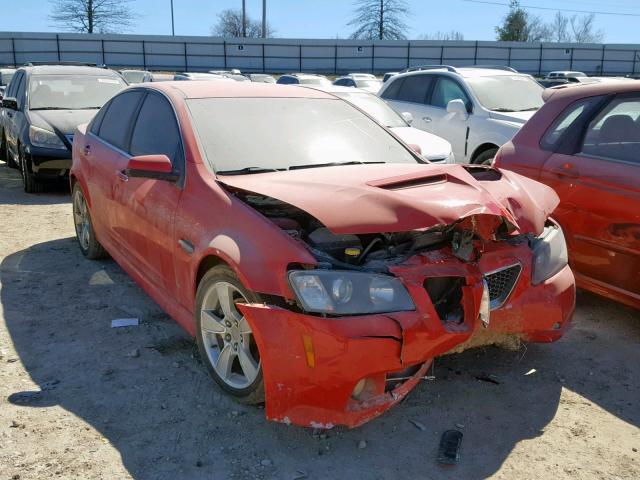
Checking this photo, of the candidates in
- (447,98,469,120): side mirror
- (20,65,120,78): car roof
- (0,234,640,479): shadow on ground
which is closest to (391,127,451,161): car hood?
(447,98,469,120): side mirror

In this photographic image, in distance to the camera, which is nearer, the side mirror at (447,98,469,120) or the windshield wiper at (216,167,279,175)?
the windshield wiper at (216,167,279,175)

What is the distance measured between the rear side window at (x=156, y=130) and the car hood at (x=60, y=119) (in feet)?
15.7

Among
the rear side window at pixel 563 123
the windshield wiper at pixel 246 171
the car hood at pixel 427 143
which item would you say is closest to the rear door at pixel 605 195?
the rear side window at pixel 563 123

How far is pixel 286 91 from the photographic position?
4.54 m

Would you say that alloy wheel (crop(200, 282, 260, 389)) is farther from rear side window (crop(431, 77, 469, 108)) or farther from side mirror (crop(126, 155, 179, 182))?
rear side window (crop(431, 77, 469, 108))

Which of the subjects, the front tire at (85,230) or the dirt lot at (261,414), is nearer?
the dirt lot at (261,414)

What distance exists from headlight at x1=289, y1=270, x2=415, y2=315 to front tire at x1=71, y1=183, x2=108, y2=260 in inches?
129

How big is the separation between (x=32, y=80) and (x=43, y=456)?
8.25 meters

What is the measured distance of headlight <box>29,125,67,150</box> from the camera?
8625 millimetres

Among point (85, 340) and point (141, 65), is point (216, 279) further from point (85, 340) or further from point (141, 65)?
point (141, 65)

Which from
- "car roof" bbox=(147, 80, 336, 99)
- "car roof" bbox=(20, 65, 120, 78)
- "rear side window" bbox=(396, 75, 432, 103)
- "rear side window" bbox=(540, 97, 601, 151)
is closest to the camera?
"car roof" bbox=(147, 80, 336, 99)

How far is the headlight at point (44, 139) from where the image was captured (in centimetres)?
862

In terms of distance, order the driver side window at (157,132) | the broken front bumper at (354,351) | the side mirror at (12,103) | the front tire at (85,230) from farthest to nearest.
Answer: the side mirror at (12,103)
the front tire at (85,230)
the driver side window at (157,132)
the broken front bumper at (354,351)

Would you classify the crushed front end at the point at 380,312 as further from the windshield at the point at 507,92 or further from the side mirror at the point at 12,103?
the side mirror at the point at 12,103
